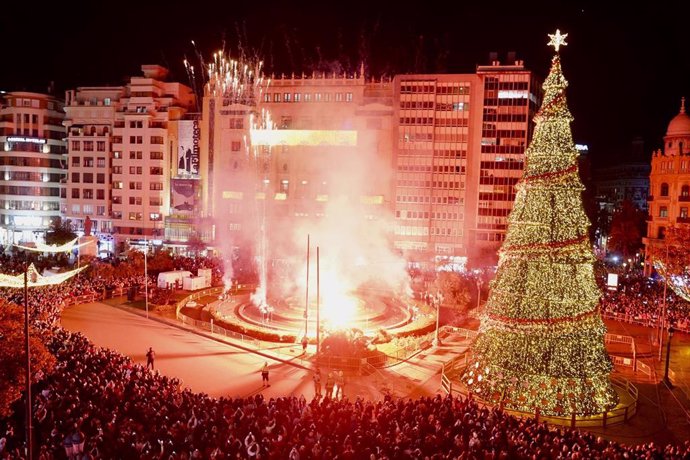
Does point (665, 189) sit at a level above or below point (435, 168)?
below

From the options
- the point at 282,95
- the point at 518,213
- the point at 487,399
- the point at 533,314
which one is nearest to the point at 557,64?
the point at 518,213

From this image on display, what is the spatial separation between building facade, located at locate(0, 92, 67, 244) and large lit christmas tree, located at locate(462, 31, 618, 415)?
6871 centimetres

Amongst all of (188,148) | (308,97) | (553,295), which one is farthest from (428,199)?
(553,295)

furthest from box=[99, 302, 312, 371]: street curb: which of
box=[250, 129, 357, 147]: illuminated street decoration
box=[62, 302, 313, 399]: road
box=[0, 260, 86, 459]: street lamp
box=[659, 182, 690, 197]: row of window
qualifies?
box=[659, 182, 690, 197]: row of window

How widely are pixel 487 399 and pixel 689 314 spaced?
2150 centimetres

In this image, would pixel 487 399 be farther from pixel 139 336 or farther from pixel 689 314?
pixel 689 314

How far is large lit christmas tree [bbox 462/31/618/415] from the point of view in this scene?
804 inches

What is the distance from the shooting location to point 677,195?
183 feet

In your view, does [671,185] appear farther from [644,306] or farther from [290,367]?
[290,367]

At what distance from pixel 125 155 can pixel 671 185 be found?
6189cm

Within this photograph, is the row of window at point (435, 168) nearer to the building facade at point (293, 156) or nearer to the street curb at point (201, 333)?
the building facade at point (293, 156)

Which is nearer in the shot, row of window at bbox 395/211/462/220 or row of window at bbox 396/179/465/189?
row of window at bbox 396/179/465/189

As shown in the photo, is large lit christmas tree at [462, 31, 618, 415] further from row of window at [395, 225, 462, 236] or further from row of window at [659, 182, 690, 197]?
row of window at [395, 225, 462, 236]

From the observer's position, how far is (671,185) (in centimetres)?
5638
